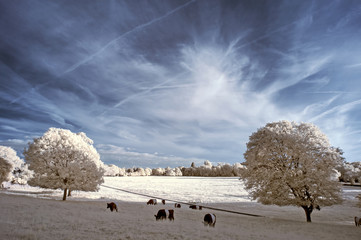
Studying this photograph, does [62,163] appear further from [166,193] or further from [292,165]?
[292,165]

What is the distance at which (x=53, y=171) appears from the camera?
33156 mm

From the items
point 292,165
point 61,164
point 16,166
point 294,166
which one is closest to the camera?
point 294,166

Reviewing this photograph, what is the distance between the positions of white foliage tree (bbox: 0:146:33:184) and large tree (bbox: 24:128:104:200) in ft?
130

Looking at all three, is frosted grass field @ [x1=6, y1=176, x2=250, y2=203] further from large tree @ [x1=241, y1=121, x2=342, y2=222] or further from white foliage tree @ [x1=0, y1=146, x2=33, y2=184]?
large tree @ [x1=241, y1=121, x2=342, y2=222]

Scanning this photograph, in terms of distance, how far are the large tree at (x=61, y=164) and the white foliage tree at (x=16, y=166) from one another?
1558 inches

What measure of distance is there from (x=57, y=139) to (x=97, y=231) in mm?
26798

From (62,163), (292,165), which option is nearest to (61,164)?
(62,163)

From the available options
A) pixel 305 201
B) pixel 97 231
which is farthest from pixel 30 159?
pixel 305 201

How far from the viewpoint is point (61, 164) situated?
33.6 meters

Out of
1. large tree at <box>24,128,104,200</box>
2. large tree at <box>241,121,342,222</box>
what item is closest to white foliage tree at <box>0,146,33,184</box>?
large tree at <box>24,128,104,200</box>

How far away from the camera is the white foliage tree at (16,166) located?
6367cm

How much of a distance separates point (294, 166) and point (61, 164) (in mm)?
32974

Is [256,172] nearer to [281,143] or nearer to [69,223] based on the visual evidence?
[281,143]

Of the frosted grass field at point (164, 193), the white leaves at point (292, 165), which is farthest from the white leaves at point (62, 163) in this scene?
the white leaves at point (292, 165)
